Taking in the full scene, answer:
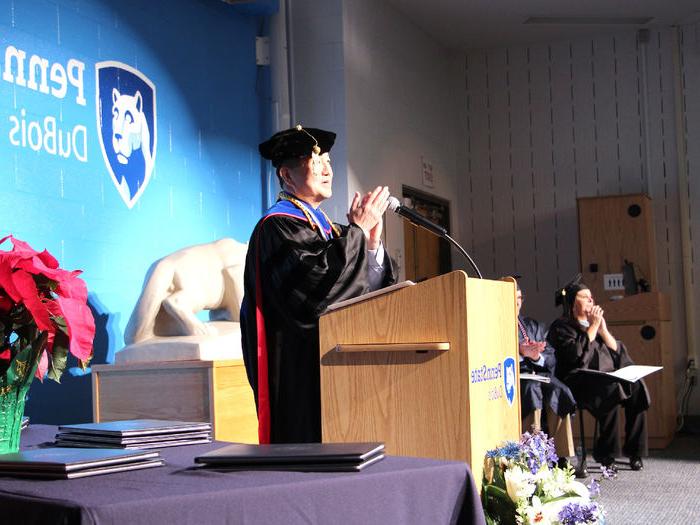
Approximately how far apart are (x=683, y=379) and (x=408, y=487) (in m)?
7.98

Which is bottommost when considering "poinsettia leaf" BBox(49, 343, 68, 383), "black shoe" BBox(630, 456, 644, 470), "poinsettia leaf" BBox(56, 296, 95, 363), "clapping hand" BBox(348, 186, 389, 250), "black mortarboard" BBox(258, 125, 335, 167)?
"black shoe" BBox(630, 456, 644, 470)

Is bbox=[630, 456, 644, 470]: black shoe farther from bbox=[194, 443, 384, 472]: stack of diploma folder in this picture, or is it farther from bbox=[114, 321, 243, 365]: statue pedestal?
bbox=[194, 443, 384, 472]: stack of diploma folder

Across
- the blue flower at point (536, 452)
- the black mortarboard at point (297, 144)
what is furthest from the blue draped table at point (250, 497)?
the black mortarboard at point (297, 144)

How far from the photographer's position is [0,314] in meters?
1.32

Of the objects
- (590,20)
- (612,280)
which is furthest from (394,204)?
(590,20)

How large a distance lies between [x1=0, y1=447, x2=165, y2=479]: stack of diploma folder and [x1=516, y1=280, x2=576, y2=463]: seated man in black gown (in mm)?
4764

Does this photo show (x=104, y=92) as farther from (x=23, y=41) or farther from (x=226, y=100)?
(x=226, y=100)

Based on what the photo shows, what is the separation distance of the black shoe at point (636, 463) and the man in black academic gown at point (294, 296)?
401cm

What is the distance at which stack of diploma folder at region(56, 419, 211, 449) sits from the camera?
1.39 meters

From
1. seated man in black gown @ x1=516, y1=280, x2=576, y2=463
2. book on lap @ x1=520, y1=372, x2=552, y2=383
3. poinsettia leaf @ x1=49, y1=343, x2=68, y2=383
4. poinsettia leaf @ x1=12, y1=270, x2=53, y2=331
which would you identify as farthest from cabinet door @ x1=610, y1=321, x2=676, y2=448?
Result: poinsettia leaf @ x1=12, y1=270, x2=53, y2=331

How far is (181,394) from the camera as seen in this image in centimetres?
407

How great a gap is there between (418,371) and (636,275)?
6.18 m

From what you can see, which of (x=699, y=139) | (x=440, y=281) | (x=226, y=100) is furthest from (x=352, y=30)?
(x=440, y=281)

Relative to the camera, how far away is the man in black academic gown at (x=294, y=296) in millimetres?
2711
